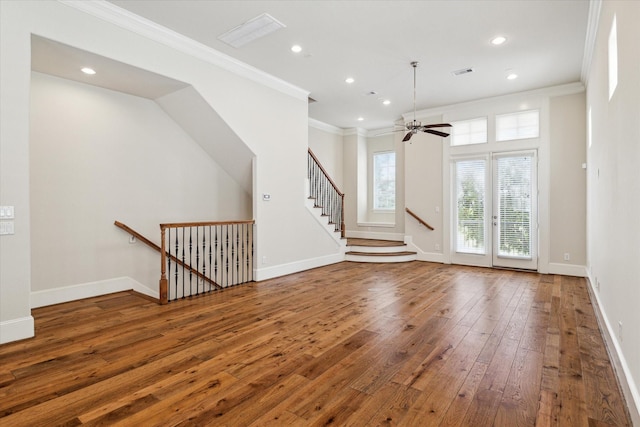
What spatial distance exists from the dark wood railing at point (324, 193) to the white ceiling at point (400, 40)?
1.57 m

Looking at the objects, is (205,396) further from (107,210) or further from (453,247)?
(453,247)

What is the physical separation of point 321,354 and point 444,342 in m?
1.22

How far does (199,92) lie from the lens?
16.0 feet

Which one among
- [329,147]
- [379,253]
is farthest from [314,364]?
[329,147]

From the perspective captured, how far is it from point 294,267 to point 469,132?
4.82m

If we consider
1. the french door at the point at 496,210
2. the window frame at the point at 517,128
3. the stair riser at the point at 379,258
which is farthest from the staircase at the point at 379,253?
the window frame at the point at 517,128

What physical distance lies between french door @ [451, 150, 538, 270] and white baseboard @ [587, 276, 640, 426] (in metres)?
3.16

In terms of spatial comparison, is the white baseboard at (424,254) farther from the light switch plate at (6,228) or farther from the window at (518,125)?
the light switch plate at (6,228)

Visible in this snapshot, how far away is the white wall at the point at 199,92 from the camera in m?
3.19

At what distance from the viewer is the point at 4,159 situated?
10.3 feet

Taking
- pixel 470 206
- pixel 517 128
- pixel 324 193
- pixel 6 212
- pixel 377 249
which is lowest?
pixel 377 249

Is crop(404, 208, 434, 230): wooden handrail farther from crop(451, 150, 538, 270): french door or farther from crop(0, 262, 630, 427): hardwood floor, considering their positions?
crop(0, 262, 630, 427): hardwood floor

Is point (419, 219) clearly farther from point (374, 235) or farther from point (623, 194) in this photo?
point (623, 194)

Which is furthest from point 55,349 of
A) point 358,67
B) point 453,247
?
point 453,247
